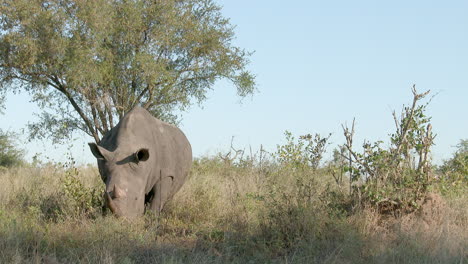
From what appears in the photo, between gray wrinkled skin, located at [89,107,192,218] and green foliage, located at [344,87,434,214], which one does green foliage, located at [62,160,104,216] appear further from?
green foliage, located at [344,87,434,214]

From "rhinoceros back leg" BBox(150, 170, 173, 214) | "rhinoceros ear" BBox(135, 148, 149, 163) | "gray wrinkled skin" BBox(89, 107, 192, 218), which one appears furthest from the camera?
"rhinoceros back leg" BBox(150, 170, 173, 214)

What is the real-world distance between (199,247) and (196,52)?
1643cm

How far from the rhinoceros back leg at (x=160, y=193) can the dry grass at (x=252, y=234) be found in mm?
297

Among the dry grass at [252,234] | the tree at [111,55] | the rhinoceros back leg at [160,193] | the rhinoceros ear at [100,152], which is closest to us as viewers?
the dry grass at [252,234]

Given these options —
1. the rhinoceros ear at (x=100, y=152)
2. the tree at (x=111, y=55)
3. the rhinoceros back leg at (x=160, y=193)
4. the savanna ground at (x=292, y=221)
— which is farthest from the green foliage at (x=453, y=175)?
the tree at (x=111, y=55)

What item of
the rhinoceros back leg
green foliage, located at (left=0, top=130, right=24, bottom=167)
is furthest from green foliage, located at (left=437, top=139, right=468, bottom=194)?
green foliage, located at (left=0, top=130, right=24, bottom=167)

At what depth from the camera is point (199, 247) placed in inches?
360

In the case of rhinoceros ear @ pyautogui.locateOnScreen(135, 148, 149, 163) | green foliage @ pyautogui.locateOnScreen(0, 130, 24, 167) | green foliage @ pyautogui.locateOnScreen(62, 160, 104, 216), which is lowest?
green foliage @ pyautogui.locateOnScreen(62, 160, 104, 216)

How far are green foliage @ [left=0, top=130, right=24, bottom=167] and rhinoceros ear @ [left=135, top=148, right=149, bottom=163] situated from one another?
17.2 metres

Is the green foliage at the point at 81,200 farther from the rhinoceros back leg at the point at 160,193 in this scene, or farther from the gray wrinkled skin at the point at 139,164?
the rhinoceros back leg at the point at 160,193

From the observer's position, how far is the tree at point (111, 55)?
21.9 metres

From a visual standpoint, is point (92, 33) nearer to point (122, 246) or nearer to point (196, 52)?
point (196, 52)

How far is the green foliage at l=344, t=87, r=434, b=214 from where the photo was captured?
34.2 ft

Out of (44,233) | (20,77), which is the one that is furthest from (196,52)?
(44,233)
